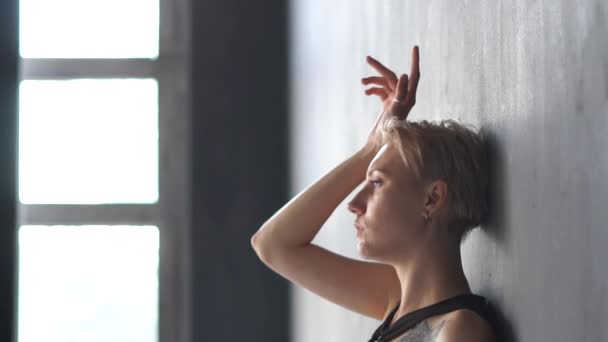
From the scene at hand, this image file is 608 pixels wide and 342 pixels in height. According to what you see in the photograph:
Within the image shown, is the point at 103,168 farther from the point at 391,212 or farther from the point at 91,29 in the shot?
the point at 391,212

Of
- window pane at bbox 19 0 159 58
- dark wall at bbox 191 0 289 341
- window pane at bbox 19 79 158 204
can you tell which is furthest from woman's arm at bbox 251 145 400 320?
window pane at bbox 19 0 159 58

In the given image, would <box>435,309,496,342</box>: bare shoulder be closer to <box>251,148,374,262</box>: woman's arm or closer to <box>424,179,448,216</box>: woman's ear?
<box>424,179,448,216</box>: woman's ear

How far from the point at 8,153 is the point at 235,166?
4650 millimetres

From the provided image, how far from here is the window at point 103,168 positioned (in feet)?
17.4

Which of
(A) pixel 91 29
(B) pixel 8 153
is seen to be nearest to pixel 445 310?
(B) pixel 8 153

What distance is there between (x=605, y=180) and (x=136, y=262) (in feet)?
15.5

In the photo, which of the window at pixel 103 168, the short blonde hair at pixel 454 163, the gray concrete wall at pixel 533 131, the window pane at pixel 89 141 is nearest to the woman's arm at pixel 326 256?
the gray concrete wall at pixel 533 131

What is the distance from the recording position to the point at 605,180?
2.79 feet

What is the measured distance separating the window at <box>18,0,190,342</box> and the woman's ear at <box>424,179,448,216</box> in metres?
3.96

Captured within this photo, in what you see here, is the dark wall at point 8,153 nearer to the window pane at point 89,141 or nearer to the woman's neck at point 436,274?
the woman's neck at point 436,274

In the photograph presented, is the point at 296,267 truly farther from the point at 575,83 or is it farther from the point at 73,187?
the point at 73,187

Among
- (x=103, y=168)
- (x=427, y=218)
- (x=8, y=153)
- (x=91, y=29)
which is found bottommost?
(x=103, y=168)

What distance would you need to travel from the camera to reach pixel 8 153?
53 cm

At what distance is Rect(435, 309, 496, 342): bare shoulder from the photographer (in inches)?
48.8
